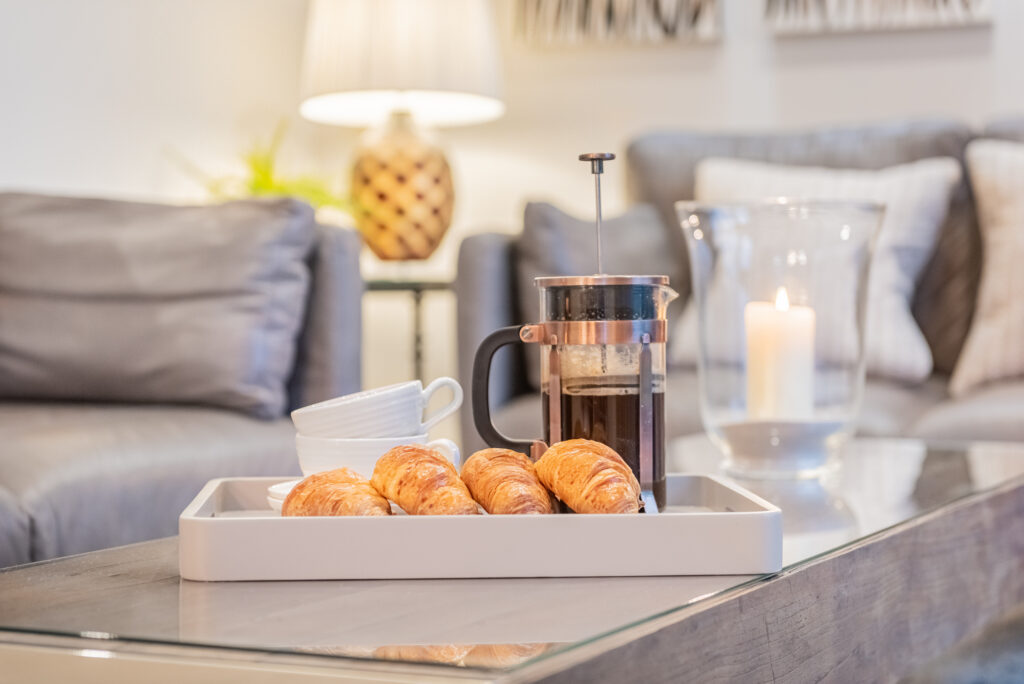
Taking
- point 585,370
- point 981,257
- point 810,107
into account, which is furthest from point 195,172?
point 585,370

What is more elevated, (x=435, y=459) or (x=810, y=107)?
(x=810, y=107)

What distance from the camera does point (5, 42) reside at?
2.45m

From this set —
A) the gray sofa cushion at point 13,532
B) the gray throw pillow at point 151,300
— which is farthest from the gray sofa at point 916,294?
the gray sofa cushion at point 13,532

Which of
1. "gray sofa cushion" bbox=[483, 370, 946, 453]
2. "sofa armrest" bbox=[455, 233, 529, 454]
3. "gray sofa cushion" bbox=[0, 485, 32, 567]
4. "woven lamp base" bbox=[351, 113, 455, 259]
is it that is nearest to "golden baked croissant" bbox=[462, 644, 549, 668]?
"gray sofa cushion" bbox=[0, 485, 32, 567]

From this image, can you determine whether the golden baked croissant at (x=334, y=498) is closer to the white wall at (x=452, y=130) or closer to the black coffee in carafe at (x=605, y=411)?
the black coffee in carafe at (x=605, y=411)

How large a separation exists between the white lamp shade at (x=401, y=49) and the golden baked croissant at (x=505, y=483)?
2135mm

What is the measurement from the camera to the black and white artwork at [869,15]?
286 cm

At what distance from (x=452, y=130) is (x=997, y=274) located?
168 cm

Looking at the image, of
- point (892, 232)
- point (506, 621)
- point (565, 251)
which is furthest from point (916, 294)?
point (506, 621)

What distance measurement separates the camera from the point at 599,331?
751 mm

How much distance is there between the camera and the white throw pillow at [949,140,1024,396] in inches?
86.9

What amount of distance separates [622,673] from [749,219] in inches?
30.0

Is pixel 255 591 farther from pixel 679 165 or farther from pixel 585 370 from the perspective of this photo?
pixel 679 165

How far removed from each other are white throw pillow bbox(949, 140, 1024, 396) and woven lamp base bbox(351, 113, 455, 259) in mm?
1280
